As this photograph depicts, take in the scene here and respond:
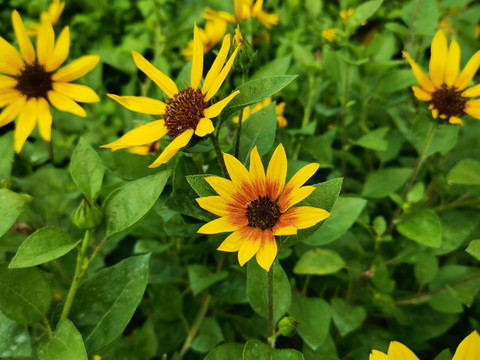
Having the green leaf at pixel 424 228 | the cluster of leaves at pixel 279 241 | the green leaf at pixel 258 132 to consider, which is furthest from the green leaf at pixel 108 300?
the green leaf at pixel 424 228

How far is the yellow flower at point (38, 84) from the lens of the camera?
0.76 meters

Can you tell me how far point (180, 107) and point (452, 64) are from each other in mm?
469

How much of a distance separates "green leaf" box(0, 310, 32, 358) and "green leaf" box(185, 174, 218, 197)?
35cm

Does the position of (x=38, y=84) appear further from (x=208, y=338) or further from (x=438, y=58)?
(x=438, y=58)

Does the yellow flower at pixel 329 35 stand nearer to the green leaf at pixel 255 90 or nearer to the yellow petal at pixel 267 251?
the green leaf at pixel 255 90

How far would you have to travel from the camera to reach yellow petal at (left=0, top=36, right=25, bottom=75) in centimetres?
75

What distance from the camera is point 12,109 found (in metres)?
0.77

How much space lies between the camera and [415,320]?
92 cm

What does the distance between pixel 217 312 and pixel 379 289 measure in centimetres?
34

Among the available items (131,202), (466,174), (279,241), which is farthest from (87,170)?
(466,174)

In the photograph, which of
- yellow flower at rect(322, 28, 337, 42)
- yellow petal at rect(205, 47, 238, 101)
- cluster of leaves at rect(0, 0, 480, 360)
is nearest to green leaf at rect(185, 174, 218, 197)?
cluster of leaves at rect(0, 0, 480, 360)

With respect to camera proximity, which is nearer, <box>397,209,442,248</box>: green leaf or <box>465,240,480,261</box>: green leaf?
<box>465,240,480,261</box>: green leaf

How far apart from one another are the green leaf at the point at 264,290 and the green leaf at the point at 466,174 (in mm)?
358

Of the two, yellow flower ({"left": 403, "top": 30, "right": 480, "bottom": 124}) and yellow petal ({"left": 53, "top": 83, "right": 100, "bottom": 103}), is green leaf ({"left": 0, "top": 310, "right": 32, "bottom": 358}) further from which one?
yellow flower ({"left": 403, "top": 30, "right": 480, "bottom": 124})
